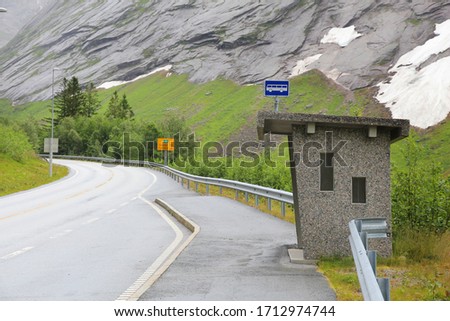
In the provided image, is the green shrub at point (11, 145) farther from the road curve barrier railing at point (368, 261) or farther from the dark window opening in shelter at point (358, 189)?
the road curve barrier railing at point (368, 261)

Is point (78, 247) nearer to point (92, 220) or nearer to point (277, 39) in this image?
point (92, 220)

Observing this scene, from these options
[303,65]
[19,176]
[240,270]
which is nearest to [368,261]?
[240,270]

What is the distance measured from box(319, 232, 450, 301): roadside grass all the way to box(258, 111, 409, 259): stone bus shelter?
40 cm

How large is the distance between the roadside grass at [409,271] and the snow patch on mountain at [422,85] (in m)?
87.5

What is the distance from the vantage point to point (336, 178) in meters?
10.2

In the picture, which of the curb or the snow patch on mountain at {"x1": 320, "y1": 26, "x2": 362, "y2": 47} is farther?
the snow patch on mountain at {"x1": 320, "y1": 26, "x2": 362, "y2": 47}

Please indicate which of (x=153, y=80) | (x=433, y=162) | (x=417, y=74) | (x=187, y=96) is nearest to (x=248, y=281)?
(x=433, y=162)

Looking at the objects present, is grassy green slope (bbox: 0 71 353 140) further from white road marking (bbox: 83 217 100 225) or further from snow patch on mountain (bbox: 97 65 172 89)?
white road marking (bbox: 83 217 100 225)

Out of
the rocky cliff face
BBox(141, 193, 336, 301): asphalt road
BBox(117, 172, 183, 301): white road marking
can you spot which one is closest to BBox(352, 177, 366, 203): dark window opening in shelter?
BBox(141, 193, 336, 301): asphalt road

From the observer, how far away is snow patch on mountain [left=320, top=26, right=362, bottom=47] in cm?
13788

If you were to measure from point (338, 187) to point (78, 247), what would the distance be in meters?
5.55

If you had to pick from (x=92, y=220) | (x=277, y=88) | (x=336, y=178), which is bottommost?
(x=92, y=220)

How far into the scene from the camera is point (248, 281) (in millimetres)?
8477

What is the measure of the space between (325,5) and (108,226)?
144m
